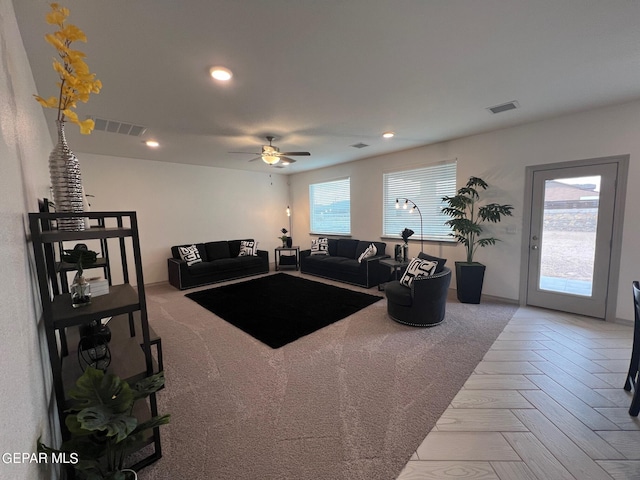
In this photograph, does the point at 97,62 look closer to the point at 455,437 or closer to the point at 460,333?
the point at 455,437

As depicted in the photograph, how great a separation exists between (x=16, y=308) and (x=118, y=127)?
11.5 ft

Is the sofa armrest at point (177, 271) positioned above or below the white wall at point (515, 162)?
below

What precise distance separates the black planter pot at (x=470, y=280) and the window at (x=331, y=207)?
A: 294 centimetres

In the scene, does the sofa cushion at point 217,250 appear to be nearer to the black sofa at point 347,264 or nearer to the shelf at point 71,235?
the black sofa at point 347,264

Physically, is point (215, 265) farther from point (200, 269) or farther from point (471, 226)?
point (471, 226)

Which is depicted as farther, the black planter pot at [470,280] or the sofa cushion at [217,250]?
the sofa cushion at [217,250]

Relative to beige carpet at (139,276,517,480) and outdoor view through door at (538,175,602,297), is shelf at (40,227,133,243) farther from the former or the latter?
outdoor view through door at (538,175,602,297)

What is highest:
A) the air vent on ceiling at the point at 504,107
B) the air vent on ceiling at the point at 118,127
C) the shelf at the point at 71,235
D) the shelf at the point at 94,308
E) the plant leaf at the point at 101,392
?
the air vent on ceiling at the point at 504,107

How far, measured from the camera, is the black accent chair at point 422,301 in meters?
3.23

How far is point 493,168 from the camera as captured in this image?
4.15 meters

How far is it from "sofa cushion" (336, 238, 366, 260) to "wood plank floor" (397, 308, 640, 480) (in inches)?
138

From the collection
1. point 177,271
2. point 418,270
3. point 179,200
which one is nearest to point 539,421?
point 418,270

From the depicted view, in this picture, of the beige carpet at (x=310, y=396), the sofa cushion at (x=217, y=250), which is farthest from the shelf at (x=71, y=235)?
the sofa cushion at (x=217, y=250)

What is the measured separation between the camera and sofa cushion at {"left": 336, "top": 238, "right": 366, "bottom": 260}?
19.7 feet
